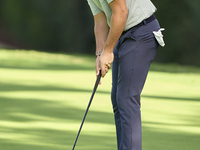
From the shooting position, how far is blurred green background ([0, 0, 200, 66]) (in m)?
18.1

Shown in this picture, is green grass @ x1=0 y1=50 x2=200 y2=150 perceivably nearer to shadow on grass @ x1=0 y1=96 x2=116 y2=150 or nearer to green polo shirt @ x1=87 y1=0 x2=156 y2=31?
shadow on grass @ x1=0 y1=96 x2=116 y2=150

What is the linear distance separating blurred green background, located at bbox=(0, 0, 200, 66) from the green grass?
7.68m

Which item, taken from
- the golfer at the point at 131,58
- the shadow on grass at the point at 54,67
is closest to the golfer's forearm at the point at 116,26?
the golfer at the point at 131,58

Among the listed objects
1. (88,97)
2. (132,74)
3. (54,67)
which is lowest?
(54,67)

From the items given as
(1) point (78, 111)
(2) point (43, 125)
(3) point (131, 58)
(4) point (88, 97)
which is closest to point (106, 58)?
(3) point (131, 58)

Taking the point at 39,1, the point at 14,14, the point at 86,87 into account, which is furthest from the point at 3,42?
the point at 86,87

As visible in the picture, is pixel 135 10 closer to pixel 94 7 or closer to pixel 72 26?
pixel 94 7

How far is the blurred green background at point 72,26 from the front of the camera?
18.1 m

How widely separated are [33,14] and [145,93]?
49.2 feet

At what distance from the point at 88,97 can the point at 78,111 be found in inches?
47.2

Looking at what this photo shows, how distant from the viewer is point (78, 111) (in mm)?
5965

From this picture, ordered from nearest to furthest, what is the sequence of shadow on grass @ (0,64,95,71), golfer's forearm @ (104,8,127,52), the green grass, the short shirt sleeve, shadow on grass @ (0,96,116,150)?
golfer's forearm @ (104,8,127,52) → the short shirt sleeve → shadow on grass @ (0,96,116,150) → the green grass → shadow on grass @ (0,64,95,71)

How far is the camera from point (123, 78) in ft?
10.2

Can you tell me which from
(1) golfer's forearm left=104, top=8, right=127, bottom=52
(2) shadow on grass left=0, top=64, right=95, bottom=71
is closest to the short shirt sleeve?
(1) golfer's forearm left=104, top=8, right=127, bottom=52
